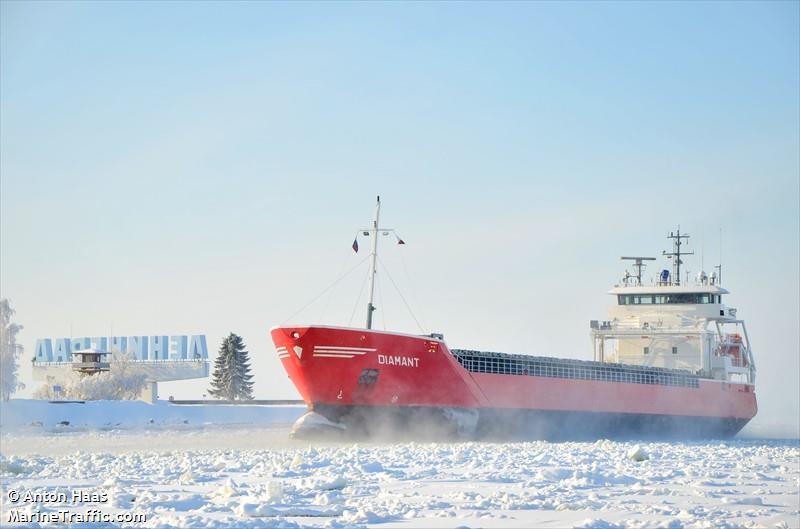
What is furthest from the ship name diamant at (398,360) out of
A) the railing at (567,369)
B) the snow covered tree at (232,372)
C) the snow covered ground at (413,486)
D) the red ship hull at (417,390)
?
the snow covered tree at (232,372)

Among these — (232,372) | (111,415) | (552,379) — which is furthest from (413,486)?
(232,372)

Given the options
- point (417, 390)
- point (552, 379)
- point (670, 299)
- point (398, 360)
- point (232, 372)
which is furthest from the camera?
point (232, 372)

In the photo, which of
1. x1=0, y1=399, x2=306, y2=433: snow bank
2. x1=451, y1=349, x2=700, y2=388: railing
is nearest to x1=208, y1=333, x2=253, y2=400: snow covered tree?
x1=0, y1=399, x2=306, y2=433: snow bank

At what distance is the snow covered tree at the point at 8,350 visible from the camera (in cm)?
4259

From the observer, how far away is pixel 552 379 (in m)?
33.6

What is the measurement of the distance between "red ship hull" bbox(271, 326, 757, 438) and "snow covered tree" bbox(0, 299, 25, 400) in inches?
765

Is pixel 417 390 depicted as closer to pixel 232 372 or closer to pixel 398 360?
pixel 398 360

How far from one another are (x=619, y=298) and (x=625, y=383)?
309 inches

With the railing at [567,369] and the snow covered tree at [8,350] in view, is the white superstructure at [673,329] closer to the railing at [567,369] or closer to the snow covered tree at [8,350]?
the railing at [567,369]

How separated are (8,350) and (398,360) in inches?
950

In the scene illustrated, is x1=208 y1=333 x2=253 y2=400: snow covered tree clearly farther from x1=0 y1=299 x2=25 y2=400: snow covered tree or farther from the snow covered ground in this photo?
the snow covered ground

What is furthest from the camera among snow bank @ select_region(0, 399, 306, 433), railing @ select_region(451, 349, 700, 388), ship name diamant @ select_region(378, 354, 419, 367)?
snow bank @ select_region(0, 399, 306, 433)

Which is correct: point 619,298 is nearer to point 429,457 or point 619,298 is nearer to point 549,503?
point 429,457

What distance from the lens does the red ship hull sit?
26.8 meters
